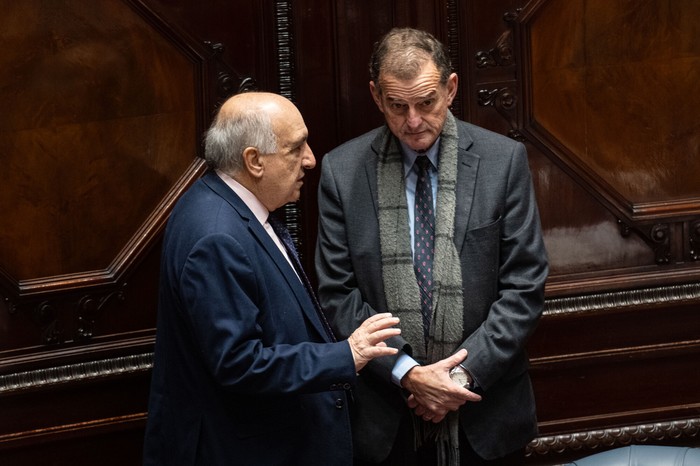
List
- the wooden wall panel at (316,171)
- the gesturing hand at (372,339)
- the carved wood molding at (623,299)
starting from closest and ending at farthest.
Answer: the gesturing hand at (372,339) < the wooden wall panel at (316,171) < the carved wood molding at (623,299)

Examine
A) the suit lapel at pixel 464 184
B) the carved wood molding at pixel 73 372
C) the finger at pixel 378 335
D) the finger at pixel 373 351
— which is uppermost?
the suit lapel at pixel 464 184

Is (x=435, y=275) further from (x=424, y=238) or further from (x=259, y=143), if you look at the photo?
(x=259, y=143)

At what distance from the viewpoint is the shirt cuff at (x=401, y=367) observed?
3.41m

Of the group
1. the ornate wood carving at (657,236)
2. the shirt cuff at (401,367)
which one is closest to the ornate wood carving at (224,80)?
the shirt cuff at (401,367)

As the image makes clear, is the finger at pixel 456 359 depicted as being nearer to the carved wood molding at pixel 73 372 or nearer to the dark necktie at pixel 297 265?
the dark necktie at pixel 297 265

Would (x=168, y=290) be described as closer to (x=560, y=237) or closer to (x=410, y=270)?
(x=410, y=270)

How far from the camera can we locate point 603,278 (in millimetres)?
4383

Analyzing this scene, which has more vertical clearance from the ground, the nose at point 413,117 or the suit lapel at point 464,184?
the nose at point 413,117

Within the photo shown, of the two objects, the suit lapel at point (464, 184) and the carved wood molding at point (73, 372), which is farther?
the carved wood molding at point (73, 372)

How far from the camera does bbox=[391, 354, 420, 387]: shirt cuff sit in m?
3.41

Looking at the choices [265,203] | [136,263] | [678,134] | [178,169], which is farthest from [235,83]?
[678,134]

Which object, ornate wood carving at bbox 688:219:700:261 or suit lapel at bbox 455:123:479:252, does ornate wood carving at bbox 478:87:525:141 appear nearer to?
suit lapel at bbox 455:123:479:252

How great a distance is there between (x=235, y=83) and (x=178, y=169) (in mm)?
327

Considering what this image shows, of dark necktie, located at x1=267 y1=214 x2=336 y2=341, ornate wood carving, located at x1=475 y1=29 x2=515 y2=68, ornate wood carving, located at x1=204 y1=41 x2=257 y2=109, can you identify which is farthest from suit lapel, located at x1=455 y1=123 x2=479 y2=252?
ornate wood carving, located at x1=204 y1=41 x2=257 y2=109
